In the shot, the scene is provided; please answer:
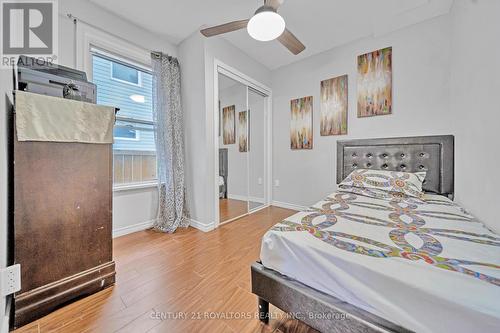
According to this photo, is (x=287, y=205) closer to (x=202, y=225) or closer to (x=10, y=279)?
(x=202, y=225)

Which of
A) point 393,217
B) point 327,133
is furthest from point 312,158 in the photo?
point 393,217

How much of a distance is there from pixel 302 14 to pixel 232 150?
199cm

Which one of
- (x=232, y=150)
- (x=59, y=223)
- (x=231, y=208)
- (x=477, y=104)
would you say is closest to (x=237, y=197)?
(x=231, y=208)

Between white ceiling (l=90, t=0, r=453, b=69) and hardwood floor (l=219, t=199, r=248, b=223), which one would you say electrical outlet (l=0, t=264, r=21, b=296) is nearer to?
hardwood floor (l=219, t=199, r=248, b=223)

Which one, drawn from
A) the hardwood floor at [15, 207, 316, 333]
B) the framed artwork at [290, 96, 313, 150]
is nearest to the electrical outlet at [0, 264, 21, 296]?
the hardwood floor at [15, 207, 316, 333]

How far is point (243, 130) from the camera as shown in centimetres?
331

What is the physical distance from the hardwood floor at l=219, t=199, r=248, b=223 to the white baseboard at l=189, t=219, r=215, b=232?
271mm

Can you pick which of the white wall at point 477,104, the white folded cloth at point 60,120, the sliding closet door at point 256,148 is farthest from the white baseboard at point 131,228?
the white wall at point 477,104

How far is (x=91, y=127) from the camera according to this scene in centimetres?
140

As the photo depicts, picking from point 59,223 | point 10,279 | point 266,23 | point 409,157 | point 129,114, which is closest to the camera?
point 10,279

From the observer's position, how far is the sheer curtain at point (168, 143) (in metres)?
2.59

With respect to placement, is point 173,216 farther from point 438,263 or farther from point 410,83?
point 410,83

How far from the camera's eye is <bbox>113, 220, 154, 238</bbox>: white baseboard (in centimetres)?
238

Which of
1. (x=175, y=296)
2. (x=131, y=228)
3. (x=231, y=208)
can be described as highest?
(x=231, y=208)
